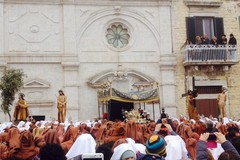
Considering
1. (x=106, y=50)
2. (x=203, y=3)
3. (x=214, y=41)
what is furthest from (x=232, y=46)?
(x=106, y=50)

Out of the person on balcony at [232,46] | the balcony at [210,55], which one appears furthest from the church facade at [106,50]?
the person on balcony at [232,46]

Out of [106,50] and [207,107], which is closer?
[106,50]

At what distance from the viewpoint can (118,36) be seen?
25.1 metres

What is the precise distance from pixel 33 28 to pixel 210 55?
32.8 feet

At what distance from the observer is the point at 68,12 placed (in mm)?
23922

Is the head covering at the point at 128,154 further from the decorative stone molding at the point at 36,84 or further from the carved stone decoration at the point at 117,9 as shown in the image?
the carved stone decoration at the point at 117,9

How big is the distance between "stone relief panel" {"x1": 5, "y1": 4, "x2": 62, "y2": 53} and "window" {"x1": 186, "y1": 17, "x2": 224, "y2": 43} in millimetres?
7557

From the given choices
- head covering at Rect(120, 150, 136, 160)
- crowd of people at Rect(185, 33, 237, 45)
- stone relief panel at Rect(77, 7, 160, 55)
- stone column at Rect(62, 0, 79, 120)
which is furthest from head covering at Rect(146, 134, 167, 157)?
crowd of people at Rect(185, 33, 237, 45)

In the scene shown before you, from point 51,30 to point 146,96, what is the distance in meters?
6.68

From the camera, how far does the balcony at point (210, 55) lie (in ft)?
79.9

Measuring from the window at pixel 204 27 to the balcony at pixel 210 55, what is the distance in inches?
35.0

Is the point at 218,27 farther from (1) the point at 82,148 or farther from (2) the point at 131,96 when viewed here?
(1) the point at 82,148

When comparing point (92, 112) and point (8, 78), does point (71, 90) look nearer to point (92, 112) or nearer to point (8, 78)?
point (92, 112)

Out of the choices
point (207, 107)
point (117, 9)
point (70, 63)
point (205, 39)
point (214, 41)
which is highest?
point (117, 9)
